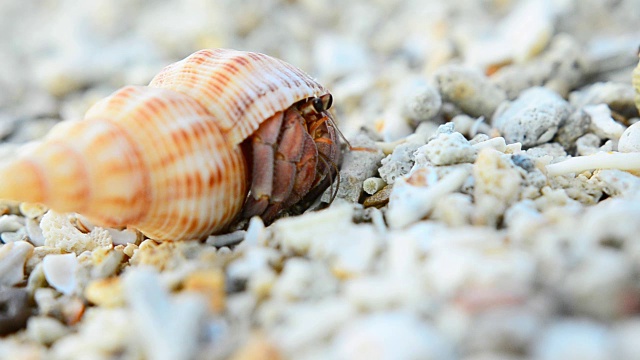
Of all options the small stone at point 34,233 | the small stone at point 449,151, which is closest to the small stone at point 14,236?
the small stone at point 34,233

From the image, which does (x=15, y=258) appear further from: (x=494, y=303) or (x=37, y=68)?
(x=37, y=68)

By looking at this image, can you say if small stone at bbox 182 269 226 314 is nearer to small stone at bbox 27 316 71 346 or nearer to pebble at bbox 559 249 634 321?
small stone at bbox 27 316 71 346

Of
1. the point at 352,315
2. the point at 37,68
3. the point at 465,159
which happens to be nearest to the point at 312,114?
the point at 465,159


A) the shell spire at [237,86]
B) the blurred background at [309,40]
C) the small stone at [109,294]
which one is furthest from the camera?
the blurred background at [309,40]

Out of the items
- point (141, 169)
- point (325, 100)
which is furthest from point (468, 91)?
point (141, 169)

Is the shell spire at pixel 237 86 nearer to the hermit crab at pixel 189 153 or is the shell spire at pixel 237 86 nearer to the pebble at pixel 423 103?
the hermit crab at pixel 189 153

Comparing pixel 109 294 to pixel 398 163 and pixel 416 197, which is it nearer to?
pixel 416 197
